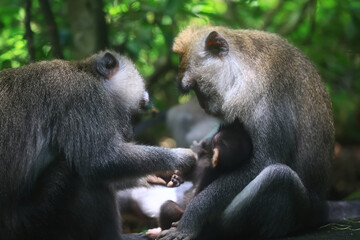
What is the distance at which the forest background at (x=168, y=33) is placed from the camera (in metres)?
6.93

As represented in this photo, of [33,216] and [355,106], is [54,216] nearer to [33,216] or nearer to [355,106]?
[33,216]

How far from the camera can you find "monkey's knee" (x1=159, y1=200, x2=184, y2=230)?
Result: 482 centimetres

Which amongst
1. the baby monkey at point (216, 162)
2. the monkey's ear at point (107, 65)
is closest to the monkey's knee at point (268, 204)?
the baby monkey at point (216, 162)

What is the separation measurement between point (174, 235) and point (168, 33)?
9.37 feet

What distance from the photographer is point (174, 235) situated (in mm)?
4496

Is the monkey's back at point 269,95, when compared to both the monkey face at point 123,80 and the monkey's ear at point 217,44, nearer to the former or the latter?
the monkey's ear at point 217,44

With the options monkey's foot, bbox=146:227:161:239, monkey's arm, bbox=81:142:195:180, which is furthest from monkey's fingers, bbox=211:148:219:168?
monkey's foot, bbox=146:227:161:239

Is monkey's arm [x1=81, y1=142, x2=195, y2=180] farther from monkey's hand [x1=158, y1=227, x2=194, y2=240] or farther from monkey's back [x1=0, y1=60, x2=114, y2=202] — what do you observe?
monkey's hand [x1=158, y1=227, x2=194, y2=240]

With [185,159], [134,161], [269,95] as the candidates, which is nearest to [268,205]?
[185,159]

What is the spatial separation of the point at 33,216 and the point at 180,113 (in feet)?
20.3

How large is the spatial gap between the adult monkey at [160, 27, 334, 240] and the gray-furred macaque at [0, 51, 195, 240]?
0.74 m

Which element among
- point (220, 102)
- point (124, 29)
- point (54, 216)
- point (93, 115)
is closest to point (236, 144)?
point (220, 102)

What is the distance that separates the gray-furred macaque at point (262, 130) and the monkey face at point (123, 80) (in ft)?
1.54

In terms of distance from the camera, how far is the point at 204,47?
4.95 meters
